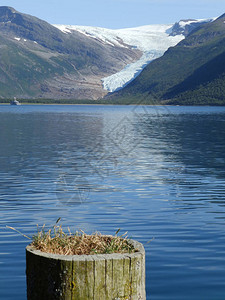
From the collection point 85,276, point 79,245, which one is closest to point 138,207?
point 79,245

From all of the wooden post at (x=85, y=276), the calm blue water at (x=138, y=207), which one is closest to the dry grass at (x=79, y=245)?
the wooden post at (x=85, y=276)

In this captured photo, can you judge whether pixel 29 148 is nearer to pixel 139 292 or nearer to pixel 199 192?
pixel 199 192

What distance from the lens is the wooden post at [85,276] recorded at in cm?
873

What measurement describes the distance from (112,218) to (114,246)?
16.1 m

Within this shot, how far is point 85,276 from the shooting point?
873 cm

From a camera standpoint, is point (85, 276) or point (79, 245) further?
point (79, 245)

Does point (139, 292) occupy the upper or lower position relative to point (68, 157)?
upper

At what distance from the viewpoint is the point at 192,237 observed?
21422mm

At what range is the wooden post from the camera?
8.73 metres

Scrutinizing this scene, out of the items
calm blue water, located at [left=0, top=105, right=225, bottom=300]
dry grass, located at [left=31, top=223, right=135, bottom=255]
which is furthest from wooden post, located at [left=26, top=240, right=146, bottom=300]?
calm blue water, located at [left=0, top=105, right=225, bottom=300]

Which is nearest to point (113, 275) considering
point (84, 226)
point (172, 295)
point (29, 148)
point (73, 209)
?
A: point (172, 295)

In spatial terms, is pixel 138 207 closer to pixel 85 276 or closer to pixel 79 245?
pixel 79 245

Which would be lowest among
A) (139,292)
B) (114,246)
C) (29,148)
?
(29,148)

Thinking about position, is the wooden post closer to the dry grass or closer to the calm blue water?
the dry grass
